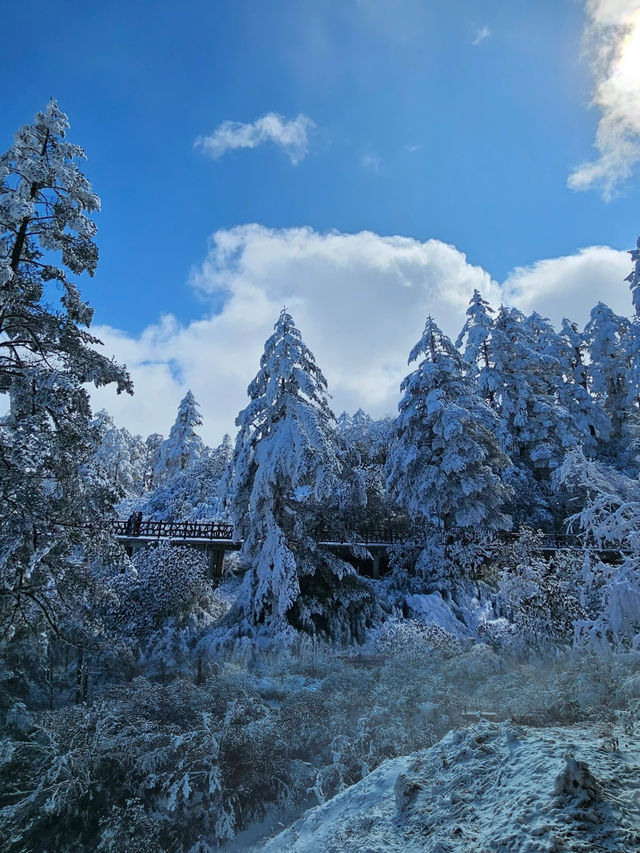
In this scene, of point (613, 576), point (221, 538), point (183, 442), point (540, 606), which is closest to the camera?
point (613, 576)

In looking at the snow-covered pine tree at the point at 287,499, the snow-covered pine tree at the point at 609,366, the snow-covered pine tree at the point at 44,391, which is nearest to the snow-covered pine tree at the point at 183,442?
the snow-covered pine tree at the point at 287,499

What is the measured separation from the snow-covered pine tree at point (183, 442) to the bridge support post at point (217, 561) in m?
29.6

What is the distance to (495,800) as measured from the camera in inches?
154

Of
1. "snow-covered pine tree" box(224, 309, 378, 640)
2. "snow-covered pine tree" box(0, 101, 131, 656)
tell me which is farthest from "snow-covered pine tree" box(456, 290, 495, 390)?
"snow-covered pine tree" box(0, 101, 131, 656)

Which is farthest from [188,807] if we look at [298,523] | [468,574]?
[468,574]

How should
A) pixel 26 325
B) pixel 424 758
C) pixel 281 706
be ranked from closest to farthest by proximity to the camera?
1. pixel 424 758
2. pixel 281 706
3. pixel 26 325

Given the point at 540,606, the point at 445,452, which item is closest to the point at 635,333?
the point at 445,452

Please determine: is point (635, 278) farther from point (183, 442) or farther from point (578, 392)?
point (183, 442)

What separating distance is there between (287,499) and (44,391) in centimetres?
922

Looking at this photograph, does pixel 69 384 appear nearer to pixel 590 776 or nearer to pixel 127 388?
pixel 127 388

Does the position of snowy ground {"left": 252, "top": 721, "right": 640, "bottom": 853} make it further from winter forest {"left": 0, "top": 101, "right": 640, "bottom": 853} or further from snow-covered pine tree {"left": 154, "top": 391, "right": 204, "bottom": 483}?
snow-covered pine tree {"left": 154, "top": 391, "right": 204, "bottom": 483}

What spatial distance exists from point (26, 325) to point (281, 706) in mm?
8893

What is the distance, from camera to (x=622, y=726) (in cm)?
527

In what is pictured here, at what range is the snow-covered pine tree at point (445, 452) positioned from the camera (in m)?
19.6
